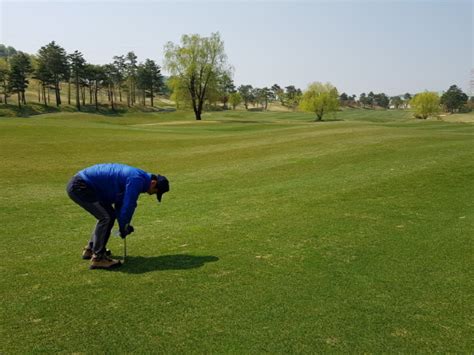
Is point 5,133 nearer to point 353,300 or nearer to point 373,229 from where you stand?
point 373,229

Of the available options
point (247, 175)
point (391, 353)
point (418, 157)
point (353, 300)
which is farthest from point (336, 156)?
point (391, 353)

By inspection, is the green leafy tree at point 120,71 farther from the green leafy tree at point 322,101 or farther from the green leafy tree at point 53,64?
the green leafy tree at point 322,101

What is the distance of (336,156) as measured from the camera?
2131 centimetres

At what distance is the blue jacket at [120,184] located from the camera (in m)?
7.35

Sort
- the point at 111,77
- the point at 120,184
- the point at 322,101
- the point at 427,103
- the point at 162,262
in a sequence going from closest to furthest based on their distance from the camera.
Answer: the point at 120,184 < the point at 162,262 < the point at 322,101 < the point at 427,103 < the point at 111,77

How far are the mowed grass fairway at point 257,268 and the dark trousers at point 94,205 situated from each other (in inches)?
21.6

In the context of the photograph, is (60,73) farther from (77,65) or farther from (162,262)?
(162,262)

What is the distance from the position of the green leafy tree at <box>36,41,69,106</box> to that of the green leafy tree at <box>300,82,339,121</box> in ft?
209

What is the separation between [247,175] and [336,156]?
19.1 feet

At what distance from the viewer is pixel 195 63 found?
7406cm

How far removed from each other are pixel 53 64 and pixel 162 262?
112 meters

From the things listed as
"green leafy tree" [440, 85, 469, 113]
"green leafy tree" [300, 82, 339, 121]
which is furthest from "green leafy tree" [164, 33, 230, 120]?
"green leafy tree" [440, 85, 469, 113]

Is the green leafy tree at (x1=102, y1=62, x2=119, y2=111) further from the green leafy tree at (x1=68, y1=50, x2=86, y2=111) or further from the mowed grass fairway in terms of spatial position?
the mowed grass fairway

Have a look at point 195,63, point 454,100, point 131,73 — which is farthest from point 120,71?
point 454,100
